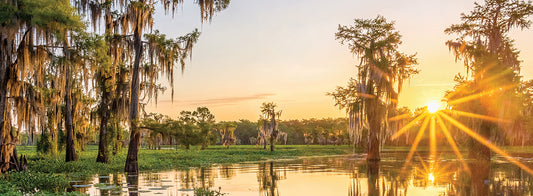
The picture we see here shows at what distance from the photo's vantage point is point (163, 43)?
23.8m

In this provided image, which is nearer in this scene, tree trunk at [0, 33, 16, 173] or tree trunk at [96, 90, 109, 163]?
tree trunk at [0, 33, 16, 173]

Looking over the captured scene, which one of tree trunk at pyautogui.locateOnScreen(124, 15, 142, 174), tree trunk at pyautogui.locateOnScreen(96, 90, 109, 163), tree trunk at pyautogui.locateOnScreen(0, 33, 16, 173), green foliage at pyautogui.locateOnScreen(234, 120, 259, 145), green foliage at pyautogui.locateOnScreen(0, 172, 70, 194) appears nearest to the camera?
green foliage at pyautogui.locateOnScreen(0, 172, 70, 194)

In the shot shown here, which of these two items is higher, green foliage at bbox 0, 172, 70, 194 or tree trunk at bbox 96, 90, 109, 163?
tree trunk at bbox 96, 90, 109, 163

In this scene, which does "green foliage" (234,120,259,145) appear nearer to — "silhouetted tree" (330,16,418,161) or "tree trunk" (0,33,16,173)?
"silhouetted tree" (330,16,418,161)

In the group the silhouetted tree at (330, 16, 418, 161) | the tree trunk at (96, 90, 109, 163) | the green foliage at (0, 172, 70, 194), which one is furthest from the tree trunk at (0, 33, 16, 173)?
the silhouetted tree at (330, 16, 418, 161)

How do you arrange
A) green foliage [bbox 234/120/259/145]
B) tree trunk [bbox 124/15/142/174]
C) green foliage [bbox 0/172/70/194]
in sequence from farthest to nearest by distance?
1. green foliage [bbox 234/120/259/145]
2. tree trunk [bbox 124/15/142/174]
3. green foliage [bbox 0/172/70/194]

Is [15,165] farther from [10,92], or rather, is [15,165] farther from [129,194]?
[129,194]

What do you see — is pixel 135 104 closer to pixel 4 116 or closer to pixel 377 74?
pixel 4 116

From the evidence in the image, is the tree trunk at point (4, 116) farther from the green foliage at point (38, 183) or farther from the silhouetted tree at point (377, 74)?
the silhouetted tree at point (377, 74)

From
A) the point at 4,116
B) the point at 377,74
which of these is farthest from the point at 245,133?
the point at 4,116

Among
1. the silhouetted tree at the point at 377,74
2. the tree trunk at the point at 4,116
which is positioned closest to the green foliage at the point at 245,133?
the silhouetted tree at the point at 377,74

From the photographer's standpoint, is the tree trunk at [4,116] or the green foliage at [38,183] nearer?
the green foliage at [38,183]

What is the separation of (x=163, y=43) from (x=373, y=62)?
1836 cm

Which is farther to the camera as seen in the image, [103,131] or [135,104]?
[103,131]
